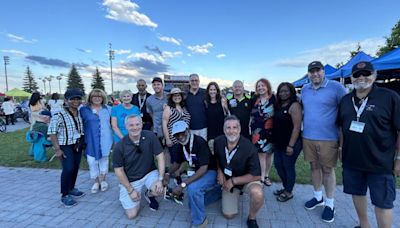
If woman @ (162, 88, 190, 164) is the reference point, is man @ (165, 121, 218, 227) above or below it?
below

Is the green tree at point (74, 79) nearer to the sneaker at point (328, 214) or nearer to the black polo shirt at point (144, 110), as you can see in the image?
the black polo shirt at point (144, 110)

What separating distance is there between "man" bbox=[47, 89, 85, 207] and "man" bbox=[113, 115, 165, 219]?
83 centimetres

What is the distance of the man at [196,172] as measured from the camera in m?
2.90

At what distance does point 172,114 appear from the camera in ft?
12.6

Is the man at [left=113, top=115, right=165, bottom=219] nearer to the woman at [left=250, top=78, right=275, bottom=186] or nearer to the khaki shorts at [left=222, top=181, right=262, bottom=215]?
the khaki shorts at [left=222, top=181, right=262, bottom=215]

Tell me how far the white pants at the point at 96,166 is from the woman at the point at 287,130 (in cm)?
296

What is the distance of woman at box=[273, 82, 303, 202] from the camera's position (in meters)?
3.27

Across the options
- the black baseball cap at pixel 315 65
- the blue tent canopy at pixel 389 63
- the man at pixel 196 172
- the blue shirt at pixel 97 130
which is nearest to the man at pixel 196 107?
the man at pixel 196 172

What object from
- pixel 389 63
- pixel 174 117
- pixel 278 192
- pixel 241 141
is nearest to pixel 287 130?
pixel 241 141

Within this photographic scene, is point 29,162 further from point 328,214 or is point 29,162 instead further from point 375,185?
point 375,185

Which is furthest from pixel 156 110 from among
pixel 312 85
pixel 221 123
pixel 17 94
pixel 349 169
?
pixel 17 94

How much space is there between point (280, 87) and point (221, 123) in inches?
43.9

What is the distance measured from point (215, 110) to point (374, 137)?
2210 millimetres

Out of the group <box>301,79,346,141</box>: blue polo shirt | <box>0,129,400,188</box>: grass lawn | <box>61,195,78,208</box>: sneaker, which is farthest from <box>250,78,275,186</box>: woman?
<box>61,195,78,208</box>: sneaker
